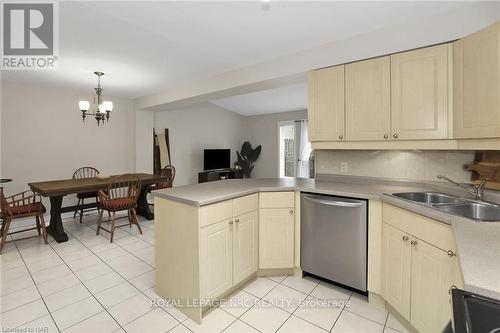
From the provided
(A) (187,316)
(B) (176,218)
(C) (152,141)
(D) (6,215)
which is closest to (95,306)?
(A) (187,316)

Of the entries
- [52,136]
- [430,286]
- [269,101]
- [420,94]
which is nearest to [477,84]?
A: [420,94]

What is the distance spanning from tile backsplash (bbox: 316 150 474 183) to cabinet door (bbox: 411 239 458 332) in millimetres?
902

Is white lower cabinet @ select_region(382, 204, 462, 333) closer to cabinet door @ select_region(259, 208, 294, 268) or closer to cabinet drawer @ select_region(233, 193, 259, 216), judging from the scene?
cabinet door @ select_region(259, 208, 294, 268)

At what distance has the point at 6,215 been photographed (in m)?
2.99

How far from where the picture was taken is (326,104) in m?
2.42

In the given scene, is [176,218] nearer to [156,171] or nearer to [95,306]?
[95,306]

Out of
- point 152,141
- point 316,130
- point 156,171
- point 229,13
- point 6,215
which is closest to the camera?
point 229,13

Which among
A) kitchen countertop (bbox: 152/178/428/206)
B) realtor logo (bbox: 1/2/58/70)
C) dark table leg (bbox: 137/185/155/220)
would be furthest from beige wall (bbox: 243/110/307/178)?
realtor logo (bbox: 1/2/58/70)

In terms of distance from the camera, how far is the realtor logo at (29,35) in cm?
194

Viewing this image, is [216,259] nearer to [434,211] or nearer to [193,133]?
[434,211]

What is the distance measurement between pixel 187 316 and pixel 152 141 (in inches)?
169

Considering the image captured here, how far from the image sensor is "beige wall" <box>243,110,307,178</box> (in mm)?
7055

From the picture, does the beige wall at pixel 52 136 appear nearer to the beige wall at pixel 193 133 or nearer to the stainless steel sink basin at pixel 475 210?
the beige wall at pixel 193 133

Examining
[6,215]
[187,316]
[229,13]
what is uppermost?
[229,13]
